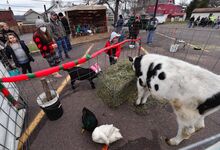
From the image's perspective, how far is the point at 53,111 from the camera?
114 inches

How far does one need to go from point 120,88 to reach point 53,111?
1.73 metres

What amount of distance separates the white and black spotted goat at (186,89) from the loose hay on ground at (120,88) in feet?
3.22

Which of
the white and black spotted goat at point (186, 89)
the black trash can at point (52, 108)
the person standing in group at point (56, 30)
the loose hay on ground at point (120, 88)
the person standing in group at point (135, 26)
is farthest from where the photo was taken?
the person standing in group at point (135, 26)

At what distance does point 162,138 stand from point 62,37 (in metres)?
6.37

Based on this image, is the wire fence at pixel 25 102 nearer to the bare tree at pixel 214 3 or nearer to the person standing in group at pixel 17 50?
the person standing in group at pixel 17 50

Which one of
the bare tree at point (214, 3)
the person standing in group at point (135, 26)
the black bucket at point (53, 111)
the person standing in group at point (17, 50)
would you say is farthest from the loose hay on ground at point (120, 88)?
the bare tree at point (214, 3)

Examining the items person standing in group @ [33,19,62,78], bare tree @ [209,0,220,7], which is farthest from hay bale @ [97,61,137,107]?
bare tree @ [209,0,220,7]

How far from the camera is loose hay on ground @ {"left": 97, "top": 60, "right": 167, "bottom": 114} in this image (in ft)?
10.9

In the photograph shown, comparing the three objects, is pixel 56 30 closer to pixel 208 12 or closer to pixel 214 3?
pixel 208 12

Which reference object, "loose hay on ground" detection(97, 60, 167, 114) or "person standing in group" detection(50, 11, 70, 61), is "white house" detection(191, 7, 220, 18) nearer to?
"person standing in group" detection(50, 11, 70, 61)

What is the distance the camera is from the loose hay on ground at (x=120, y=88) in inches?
131

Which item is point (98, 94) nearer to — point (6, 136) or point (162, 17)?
point (6, 136)

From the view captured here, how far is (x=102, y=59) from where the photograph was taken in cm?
682

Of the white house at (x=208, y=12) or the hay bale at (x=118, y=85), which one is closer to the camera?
the hay bale at (x=118, y=85)
